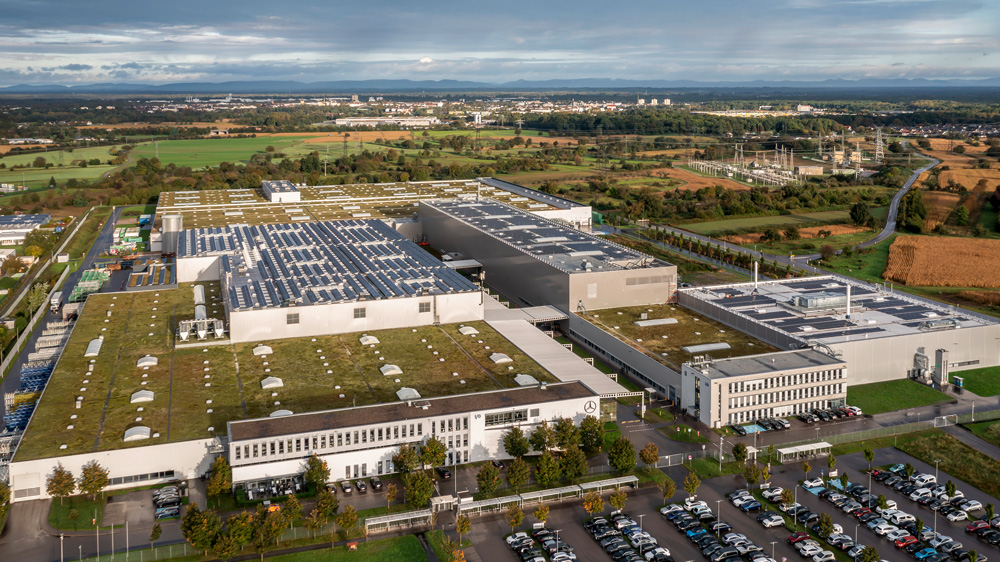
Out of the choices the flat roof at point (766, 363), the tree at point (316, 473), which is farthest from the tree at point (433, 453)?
the flat roof at point (766, 363)

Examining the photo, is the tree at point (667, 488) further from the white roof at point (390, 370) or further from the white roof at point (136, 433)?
the white roof at point (136, 433)

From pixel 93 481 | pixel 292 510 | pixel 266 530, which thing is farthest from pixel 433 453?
pixel 93 481

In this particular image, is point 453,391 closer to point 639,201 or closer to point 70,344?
point 70,344

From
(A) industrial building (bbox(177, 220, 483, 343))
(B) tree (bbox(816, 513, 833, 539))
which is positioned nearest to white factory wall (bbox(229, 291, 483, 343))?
(A) industrial building (bbox(177, 220, 483, 343))

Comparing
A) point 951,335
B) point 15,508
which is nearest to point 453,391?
point 15,508

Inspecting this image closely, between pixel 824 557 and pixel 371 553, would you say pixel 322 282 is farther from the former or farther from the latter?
pixel 824 557

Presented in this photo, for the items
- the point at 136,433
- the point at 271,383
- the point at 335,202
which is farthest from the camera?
the point at 335,202
